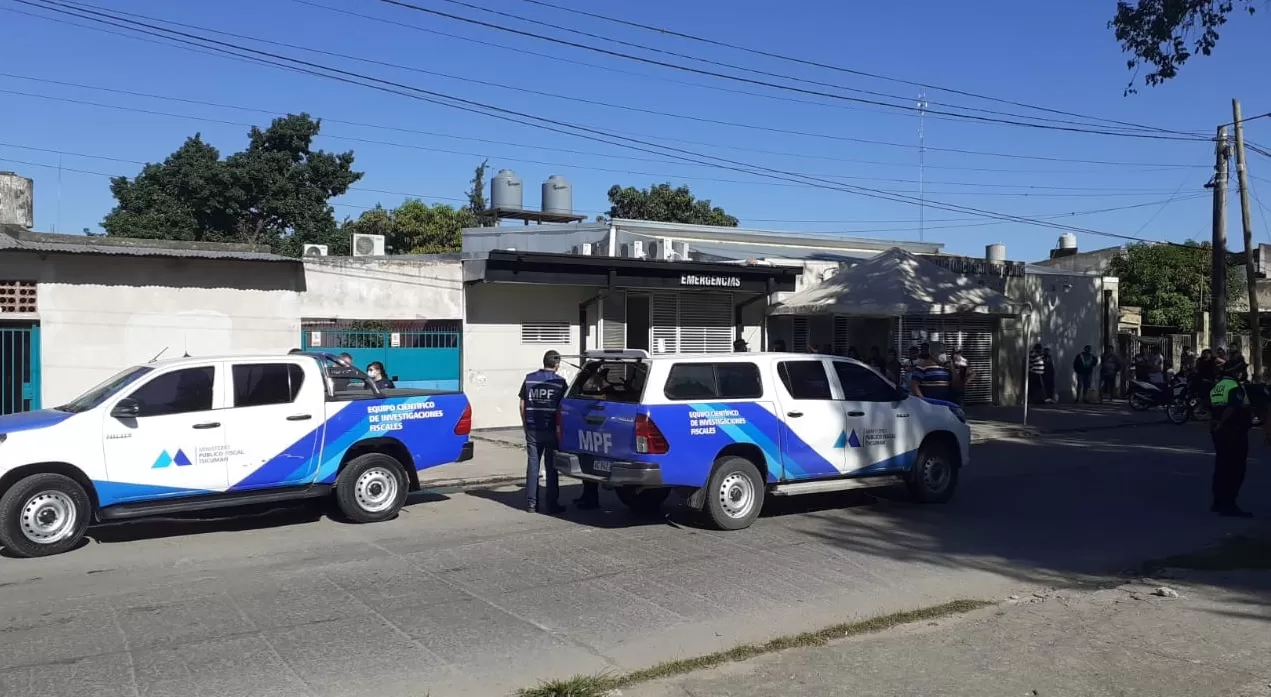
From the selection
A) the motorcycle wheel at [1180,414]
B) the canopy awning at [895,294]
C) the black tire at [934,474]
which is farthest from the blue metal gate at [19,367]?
the motorcycle wheel at [1180,414]

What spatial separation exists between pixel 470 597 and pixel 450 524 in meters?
3.22

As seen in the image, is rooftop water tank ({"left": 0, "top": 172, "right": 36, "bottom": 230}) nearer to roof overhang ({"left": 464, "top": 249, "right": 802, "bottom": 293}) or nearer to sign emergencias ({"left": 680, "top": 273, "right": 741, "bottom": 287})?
roof overhang ({"left": 464, "top": 249, "right": 802, "bottom": 293})

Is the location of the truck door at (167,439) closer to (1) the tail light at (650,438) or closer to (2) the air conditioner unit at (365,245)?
(1) the tail light at (650,438)

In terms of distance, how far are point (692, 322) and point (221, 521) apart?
12542mm

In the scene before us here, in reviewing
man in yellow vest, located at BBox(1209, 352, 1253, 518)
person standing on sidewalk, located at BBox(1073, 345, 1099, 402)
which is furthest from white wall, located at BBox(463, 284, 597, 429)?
person standing on sidewalk, located at BBox(1073, 345, 1099, 402)

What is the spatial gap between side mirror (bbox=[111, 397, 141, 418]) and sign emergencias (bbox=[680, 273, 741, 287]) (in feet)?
40.8

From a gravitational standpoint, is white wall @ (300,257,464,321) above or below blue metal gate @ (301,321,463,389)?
above

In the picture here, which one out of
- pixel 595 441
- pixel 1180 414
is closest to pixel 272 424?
pixel 595 441

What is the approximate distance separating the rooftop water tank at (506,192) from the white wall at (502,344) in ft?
64.2

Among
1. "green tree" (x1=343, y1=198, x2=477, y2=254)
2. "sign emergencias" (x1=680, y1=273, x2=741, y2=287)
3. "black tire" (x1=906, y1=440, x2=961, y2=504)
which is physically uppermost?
"green tree" (x1=343, y1=198, x2=477, y2=254)

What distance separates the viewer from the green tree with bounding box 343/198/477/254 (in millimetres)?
43781

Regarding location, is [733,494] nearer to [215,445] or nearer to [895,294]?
[215,445]

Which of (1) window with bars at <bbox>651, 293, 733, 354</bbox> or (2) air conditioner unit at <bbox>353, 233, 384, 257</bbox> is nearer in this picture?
(2) air conditioner unit at <bbox>353, 233, 384, 257</bbox>

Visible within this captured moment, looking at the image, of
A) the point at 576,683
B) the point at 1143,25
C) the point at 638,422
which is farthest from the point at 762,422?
the point at 1143,25
